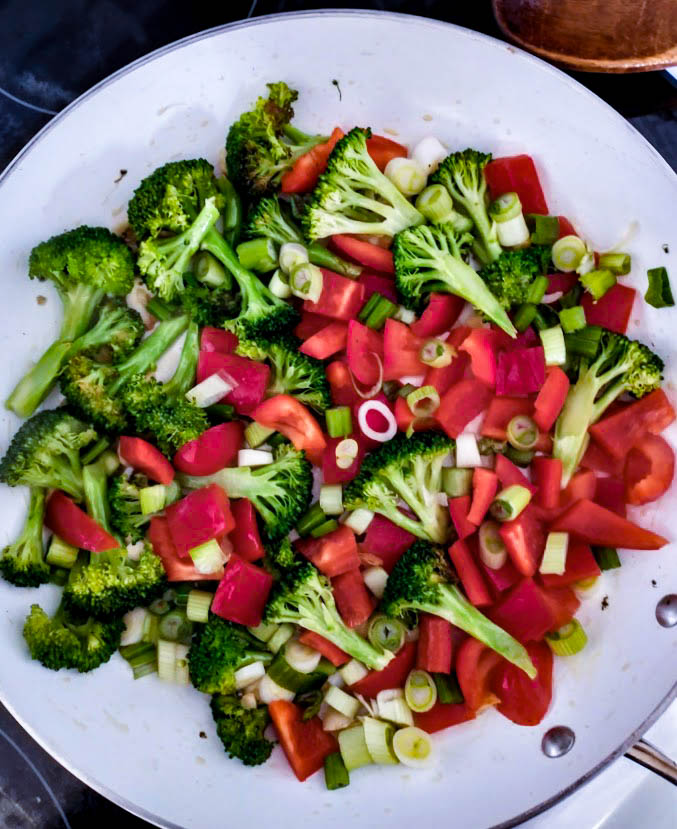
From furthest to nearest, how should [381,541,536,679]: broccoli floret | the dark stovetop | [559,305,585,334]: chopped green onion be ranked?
the dark stovetop < [559,305,585,334]: chopped green onion < [381,541,536,679]: broccoli floret

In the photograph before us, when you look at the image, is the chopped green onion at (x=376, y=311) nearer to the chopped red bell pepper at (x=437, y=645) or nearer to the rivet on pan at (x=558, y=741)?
the chopped red bell pepper at (x=437, y=645)

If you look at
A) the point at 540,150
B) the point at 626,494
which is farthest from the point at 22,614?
the point at 540,150

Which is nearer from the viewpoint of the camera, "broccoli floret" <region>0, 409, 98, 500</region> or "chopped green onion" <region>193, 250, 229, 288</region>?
"broccoli floret" <region>0, 409, 98, 500</region>

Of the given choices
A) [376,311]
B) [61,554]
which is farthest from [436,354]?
[61,554]

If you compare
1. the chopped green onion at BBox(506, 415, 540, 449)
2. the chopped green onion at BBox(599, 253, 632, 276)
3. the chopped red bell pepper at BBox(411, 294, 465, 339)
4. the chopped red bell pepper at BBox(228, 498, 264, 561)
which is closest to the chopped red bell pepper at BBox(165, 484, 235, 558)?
the chopped red bell pepper at BBox(228, 498, 264, 561)

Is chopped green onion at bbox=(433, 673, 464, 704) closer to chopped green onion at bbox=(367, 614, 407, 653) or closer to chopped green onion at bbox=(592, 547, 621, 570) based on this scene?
chopped green onion at bbox=(367, 614, 407, 653)

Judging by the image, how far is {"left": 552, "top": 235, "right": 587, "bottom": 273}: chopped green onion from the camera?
2.66 metres

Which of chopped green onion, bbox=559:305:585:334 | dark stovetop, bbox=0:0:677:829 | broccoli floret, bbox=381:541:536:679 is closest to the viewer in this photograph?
broccoli floret, bbox=381:541:536:679

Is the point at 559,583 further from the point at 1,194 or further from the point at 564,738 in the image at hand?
the point at 1,194

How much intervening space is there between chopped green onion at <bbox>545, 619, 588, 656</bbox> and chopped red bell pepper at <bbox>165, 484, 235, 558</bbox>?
1049 millimetres

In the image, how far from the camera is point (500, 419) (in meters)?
2.67

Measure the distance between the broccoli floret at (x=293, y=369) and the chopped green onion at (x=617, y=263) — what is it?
36.8 inches

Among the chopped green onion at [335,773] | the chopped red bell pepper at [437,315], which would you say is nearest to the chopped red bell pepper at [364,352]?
the chopped red bell pepper at [437,315]

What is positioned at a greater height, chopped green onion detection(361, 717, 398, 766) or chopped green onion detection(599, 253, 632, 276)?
chopped green onion detection(599, 253, 632, 276)
